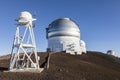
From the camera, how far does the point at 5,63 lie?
58250 mm

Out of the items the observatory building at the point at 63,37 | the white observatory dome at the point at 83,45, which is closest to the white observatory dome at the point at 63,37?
the observatory building at the point at 63,37

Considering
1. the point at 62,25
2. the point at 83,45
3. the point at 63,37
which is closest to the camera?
the point at 63,37

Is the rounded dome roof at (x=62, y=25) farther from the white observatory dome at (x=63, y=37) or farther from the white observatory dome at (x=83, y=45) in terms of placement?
the white observatory dome at (x=83, y=45)

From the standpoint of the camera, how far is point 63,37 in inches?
3322

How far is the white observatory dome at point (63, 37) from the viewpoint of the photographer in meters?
83.9

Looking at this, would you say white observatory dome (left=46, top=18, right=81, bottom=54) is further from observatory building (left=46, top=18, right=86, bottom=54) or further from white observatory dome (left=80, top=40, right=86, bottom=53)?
white observatory dome (left=80, top=40, right=86, bottom=53)

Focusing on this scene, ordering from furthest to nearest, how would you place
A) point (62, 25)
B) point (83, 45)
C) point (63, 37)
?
point (83, 45) < point (62, 25) < point (63, 37)

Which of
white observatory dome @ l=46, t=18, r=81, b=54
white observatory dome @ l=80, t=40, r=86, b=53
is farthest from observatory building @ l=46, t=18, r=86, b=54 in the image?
white observatory dome @ l=80, t=40, r=86, b=53

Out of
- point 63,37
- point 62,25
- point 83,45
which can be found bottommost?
point 83,45

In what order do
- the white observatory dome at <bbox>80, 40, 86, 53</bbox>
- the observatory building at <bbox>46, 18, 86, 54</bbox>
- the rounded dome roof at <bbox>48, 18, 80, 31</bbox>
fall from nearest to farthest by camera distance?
the observatory building at <bbox>46, 18, 86, 54</bbox>
the rounded dome roof at <bbox>48, 18, 80, 31</bbox>
the white observatory dome at <bbox>80, 40, 86, 53</bbox>

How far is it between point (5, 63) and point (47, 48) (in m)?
29.0

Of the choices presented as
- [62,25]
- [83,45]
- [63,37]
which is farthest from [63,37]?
[83,45]

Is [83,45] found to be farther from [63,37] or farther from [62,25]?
[62,25]

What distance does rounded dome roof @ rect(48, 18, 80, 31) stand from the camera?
8425cm
